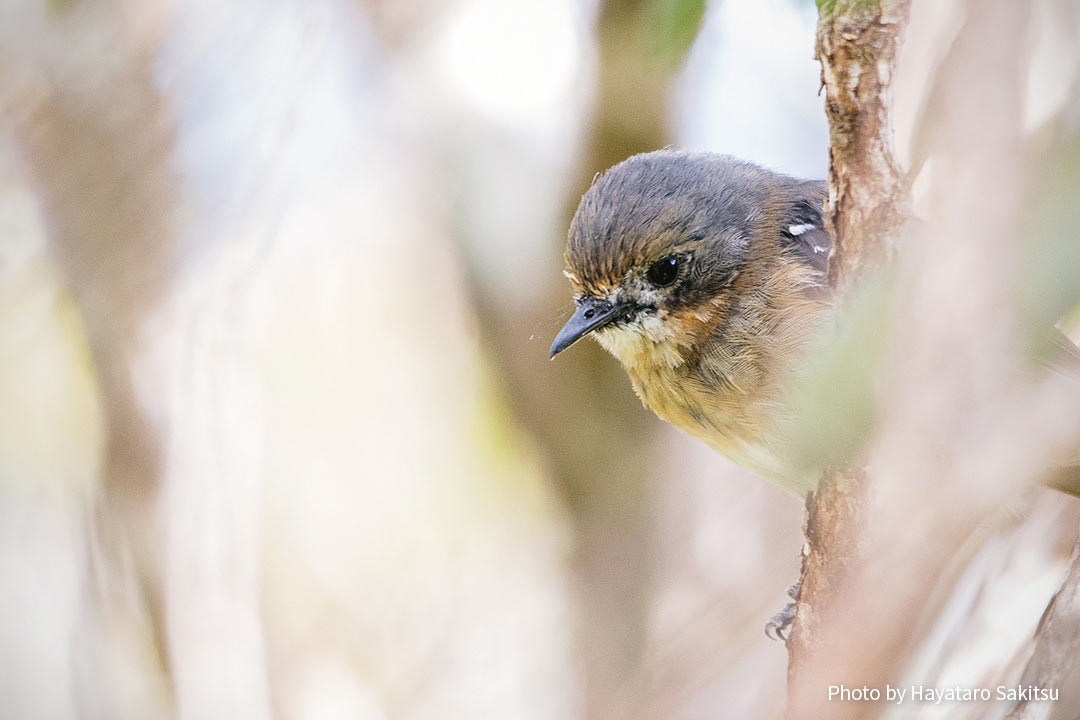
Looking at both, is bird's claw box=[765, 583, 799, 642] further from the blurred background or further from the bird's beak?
the bird's beak

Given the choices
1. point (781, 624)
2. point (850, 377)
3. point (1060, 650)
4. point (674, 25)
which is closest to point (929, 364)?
point (850, 377)

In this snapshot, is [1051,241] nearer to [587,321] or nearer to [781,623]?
[587,321]

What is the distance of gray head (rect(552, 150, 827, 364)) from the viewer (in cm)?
152

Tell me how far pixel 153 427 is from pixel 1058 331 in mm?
1676

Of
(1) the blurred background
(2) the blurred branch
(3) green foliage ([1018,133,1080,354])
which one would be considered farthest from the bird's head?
(3) green foliage ([1018,133,1080,354])

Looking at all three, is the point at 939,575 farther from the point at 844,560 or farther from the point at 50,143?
the point at 50,143

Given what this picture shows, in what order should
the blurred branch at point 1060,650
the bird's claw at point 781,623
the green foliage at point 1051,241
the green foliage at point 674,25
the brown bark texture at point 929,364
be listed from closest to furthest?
1. the green foliage at point 1051,241
2. the brown bark texture at point 929,364
3. the green foliage at point 674,25
4. the blurred branch at point 1060,650
5. the bird's claw at point 781,623

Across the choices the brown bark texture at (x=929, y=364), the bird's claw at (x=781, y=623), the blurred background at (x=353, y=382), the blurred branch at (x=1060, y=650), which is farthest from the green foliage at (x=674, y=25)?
the bird's claw at (x=781, y=623)

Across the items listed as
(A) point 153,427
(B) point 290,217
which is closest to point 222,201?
(B) point 290,217

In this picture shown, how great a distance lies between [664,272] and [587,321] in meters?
0.15

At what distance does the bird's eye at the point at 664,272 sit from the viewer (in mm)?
1522

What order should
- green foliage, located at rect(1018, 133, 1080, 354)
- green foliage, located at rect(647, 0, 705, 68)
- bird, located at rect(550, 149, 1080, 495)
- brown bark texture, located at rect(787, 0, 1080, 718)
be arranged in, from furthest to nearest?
bird, located at rect(550, 149, 1080, 495) → green foliage, located at rect(647, 0, 705, 68) → brown bark texture, located at rect(787, 0, 1080, 718) → green foliage, located at rect(1018, 133, 1080, 354)

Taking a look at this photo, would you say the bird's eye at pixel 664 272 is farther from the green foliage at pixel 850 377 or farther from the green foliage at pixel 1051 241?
the green foliage at pixel 1051 241

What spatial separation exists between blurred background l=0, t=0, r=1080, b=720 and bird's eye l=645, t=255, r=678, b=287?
329 millimetres
